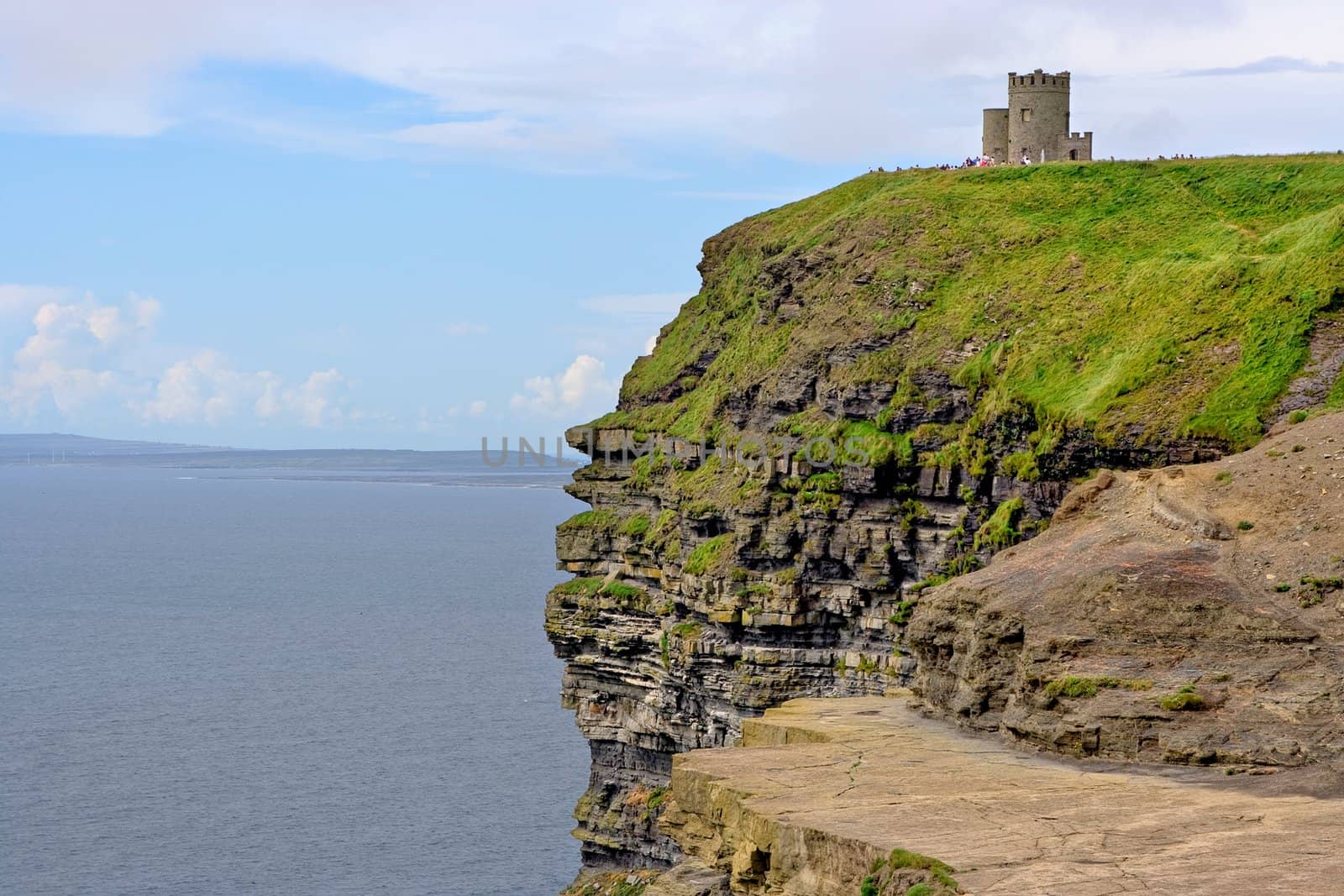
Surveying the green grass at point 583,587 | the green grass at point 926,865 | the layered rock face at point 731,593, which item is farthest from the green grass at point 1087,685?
the green grass at point 583,587

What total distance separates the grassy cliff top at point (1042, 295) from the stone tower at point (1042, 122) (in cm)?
552

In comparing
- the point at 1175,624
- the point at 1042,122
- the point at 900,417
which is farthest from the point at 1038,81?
the point at 1175,624

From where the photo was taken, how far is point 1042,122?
93188mm

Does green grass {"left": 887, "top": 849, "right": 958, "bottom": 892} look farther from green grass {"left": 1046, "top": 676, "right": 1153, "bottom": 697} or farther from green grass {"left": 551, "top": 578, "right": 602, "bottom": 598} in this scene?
green grass {"left": 551, "top": 578, "right": 602, "bottom": 598}

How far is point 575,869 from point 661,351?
1130 inches

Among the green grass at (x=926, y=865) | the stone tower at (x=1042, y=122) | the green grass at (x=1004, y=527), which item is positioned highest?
the stone tower at (x=1042, y=122)

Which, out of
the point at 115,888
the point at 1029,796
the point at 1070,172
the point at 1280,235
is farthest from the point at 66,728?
the point at 1029,796

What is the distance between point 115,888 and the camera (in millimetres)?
84750

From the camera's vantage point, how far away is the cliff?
66062 millimetres

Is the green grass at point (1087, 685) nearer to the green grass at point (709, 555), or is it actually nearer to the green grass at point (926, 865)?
the green grass at point (926, 865)

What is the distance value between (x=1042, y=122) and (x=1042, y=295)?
2006 cm

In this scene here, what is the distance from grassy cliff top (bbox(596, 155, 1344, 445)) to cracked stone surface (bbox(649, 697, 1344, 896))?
21.2 metres

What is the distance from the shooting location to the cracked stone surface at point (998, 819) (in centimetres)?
3503

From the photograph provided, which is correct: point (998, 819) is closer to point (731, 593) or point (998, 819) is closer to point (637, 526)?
point (731, 593)
